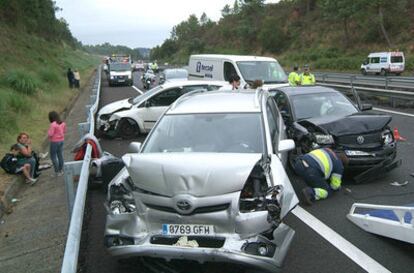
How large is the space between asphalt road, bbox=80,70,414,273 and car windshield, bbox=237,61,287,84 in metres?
8.60

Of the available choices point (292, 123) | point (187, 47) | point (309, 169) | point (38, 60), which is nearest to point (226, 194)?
point (309, 169)

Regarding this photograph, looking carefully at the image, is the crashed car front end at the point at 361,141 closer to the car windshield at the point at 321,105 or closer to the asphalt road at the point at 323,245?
the asphalt road at the point at 323,245

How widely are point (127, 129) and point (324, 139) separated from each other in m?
7.08

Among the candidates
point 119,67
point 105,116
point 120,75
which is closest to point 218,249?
point 105,116

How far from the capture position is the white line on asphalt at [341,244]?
503 centimetres

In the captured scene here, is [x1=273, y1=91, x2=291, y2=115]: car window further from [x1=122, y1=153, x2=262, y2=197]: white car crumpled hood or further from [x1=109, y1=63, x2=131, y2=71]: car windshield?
[x1=109, y1=63, x2=131, y2=71]: car windshield

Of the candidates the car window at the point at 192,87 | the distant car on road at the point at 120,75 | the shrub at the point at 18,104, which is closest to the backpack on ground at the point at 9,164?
the car window at the point at 192,87

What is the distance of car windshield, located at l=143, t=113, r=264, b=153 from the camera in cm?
583

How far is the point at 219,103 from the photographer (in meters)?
6.64

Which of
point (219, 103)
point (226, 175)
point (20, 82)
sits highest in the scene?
point (219, 103)

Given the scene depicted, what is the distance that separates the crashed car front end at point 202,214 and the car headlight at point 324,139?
3.70 m

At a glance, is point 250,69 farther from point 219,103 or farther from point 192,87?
point 219,103

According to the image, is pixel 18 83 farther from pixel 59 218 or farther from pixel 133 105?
pixel 59 218

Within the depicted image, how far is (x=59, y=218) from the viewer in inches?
318
